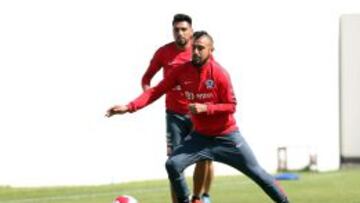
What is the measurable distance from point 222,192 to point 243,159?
5.00 meters

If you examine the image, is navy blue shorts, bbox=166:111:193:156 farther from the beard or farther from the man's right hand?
the man's right hand

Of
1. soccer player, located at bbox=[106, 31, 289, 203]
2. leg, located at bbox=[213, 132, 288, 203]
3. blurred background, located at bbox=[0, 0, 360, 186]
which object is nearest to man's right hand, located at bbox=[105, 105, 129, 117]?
soccer player, located at bbox=[106, 31, 289, 203]

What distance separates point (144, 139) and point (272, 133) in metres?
2.91

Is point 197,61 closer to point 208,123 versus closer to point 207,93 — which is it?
point 207,93

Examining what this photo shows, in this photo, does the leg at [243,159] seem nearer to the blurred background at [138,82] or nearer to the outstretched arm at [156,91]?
the outstretched arm at [156,91]

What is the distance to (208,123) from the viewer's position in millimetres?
10109

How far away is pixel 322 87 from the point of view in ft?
65.0

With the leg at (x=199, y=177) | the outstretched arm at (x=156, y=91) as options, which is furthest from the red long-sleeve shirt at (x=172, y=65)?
the outstretched arm at (x=156, y=91)

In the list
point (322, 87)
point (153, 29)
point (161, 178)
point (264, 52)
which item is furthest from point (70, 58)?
point (322, 87)

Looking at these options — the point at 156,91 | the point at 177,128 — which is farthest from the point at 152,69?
the point at 156,91

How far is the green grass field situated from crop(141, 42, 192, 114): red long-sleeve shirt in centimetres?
215

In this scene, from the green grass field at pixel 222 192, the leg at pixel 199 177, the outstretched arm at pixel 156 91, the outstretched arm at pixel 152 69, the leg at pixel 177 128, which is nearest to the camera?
the outstretched arm at pixel 156 91

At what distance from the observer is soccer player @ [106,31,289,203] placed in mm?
10000

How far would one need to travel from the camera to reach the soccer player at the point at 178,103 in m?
11.4
